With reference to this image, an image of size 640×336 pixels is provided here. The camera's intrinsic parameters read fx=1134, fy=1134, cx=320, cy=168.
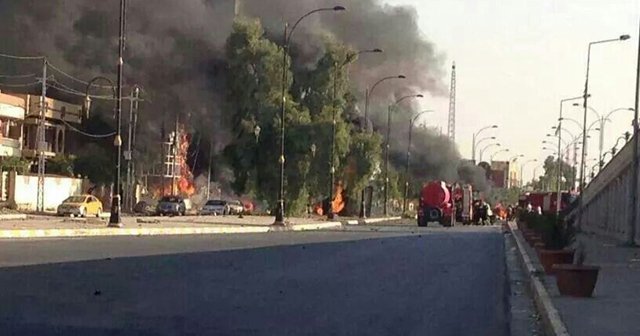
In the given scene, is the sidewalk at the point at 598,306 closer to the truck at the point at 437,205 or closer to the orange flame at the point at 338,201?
the truck at the point at 437,205

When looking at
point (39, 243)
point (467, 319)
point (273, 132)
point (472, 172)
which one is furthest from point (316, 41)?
point (467, 319)

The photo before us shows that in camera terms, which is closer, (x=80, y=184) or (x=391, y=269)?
(x=391, y=269)

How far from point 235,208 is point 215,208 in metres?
8.53

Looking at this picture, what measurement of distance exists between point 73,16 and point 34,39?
16.5 feet

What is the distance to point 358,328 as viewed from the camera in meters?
11.6

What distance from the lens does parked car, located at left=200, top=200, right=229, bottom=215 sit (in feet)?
243

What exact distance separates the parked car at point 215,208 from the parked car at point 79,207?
15273 millimetres

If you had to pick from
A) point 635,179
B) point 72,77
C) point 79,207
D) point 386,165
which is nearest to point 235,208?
point 386,165

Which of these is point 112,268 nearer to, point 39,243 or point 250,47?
point 39,243

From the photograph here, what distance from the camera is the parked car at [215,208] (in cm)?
7406

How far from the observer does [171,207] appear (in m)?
67.8

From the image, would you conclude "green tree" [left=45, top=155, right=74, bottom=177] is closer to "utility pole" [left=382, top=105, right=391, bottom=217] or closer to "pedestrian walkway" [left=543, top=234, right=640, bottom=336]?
"utility pole" [left=382, top=105, right=391, bottom=217]

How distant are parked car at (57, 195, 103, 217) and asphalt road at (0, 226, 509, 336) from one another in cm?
2900

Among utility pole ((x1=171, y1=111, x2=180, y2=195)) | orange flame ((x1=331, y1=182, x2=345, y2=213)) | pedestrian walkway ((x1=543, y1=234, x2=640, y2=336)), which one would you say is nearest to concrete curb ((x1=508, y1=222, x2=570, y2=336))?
pedestrian walkway ((x1=543, y1=234, x2=640, y2=336))
